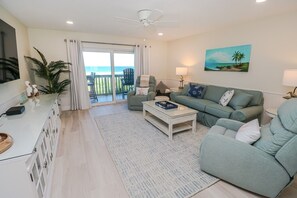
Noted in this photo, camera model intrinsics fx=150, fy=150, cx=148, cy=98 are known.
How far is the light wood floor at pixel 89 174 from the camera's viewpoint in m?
1.61

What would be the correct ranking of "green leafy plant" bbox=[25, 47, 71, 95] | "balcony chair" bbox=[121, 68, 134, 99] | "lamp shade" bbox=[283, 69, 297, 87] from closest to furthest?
"lamp shade" bbox=[283, 69, 297, 87] < "green leafy plant" bbox=[25, 47, 71, 95] < "balcony chair" bbox=[121, 68, 134, 99]

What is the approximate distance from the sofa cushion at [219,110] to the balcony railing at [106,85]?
3.20 m

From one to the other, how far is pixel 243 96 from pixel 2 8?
15.0 feet

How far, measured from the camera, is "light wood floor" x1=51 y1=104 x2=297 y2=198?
1609 mm

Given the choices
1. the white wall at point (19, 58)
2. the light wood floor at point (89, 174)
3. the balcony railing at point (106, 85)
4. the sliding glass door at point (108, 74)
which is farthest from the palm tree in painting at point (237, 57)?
the white wall at point (19, 58)

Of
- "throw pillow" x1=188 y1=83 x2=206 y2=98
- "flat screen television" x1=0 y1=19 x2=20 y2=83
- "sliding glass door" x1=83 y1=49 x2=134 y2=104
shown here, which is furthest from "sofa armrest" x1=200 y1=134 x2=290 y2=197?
"sliding glass door" x1=83 y1=49 x2=134 y2=104

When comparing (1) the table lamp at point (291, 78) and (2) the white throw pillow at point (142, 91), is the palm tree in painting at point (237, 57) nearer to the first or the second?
(1) the table lamp at point (291, 78)

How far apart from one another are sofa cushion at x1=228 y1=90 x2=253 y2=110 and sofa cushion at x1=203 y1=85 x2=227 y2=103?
0.45 meters

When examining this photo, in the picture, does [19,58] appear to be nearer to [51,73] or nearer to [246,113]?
[51,73]

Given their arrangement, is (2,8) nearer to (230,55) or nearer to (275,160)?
(275,160)

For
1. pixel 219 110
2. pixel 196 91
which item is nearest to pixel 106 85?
pixel 196 91

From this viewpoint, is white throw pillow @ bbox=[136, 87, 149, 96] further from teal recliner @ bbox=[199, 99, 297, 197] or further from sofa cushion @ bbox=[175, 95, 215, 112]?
teal recliner @ bbox=[199, 99, 297, 197]

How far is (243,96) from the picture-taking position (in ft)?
9.90

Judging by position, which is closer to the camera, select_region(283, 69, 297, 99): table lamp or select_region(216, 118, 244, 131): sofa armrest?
select_region(216, 118, 244, 131): sofa armrest
